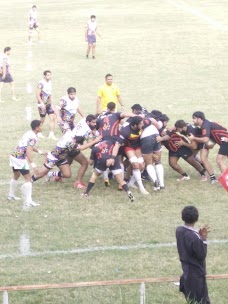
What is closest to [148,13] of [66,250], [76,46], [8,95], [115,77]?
[76,46]

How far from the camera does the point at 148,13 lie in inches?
1654

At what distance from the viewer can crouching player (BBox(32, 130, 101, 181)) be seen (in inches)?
500

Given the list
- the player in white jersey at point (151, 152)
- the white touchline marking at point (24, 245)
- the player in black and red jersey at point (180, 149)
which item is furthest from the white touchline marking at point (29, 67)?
the white touchline marking at point (24, 245)

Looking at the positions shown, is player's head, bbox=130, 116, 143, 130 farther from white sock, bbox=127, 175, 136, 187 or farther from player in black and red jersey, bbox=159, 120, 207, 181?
white sock, bbox=127, 175, 136, 187

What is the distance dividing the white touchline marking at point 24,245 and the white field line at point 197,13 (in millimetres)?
26435

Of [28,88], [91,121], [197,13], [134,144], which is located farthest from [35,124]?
[197,13]

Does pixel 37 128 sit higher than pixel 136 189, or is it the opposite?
pixel 37 128

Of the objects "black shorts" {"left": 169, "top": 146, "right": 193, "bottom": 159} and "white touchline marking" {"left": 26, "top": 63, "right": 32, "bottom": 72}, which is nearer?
"black shorts" {"left": 169, "top": 146, "right": 193, "bottom": 159}

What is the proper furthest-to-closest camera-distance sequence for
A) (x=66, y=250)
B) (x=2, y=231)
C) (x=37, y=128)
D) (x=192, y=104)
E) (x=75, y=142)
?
1. (x=192, y=104)
2. (x=75, y=142)
3. (x=37, y=128)
4. (x=2, y=231)
5. (x=66, y=250)

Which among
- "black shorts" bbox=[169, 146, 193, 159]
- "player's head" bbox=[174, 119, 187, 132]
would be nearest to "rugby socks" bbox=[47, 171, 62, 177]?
"black shorts" bbox=[169, 146, 193, 159]

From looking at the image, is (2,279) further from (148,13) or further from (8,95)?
(148,13)

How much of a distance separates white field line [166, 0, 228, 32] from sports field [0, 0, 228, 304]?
23 cm

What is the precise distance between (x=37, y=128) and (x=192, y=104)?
9.45m

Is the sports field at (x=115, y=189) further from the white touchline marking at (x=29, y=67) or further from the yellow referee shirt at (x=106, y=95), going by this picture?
the yellow referee shirt at (x=106, y=95)
